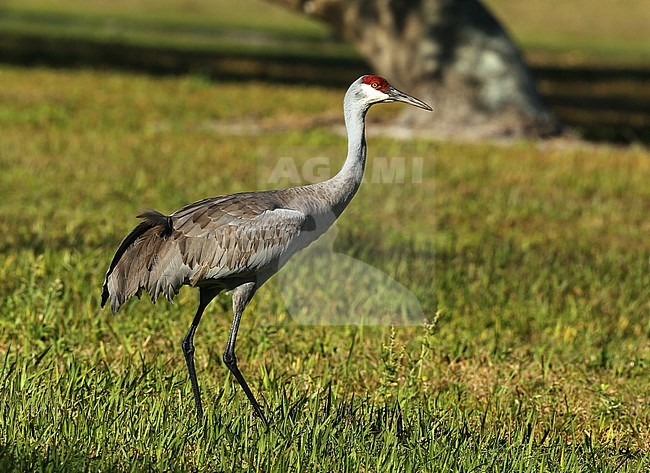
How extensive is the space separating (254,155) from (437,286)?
5.09m

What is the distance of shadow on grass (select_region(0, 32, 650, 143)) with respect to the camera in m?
19.2

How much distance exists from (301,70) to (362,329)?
18291mm

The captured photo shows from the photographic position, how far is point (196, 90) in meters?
18.5

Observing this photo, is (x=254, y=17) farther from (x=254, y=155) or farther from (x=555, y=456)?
(x=555, y=456)

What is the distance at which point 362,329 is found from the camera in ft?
21.9

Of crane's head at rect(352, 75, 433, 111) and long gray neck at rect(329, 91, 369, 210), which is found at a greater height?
crane's head at rect(352, 75, 433, 111)

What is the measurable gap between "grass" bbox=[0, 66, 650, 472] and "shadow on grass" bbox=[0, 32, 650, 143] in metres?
6.11

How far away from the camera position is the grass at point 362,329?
15.2 feet

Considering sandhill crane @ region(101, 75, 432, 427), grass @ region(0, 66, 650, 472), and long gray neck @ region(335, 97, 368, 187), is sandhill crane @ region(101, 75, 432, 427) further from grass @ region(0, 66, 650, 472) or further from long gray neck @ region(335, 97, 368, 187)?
grass @ region(0, 66, 650, 472)

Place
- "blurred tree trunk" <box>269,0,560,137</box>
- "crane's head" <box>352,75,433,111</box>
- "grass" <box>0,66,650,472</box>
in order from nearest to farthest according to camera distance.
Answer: "grass" <box>0,66,650,472</box>
"crane's head" <box>352,75,433,111</box>
"blurred tree trunk" <box>269,0,560,137</box>

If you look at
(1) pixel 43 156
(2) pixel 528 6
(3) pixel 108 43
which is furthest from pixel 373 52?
(2) pixel 528 6

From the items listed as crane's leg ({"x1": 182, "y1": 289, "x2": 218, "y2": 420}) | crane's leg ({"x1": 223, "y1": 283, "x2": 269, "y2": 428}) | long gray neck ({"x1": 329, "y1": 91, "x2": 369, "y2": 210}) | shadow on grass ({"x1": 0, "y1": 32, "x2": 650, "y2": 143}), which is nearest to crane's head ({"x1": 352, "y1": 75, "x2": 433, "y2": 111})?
long gray neck ({"x1": 329, "y1": 91, "x2": 369, "y2": 210})

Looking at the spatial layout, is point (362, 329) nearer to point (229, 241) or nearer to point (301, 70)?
point (229, 241)

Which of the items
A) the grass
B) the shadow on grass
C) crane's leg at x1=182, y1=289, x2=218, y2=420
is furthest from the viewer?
the shadow on grass
